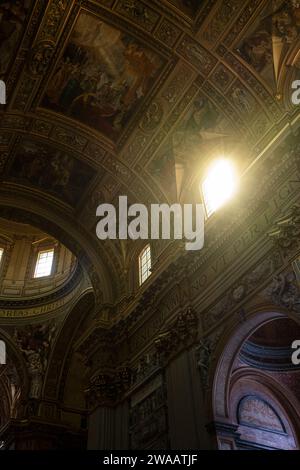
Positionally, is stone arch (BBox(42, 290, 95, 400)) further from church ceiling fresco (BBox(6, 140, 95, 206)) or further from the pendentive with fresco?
church ceiling fresco (BBox(6, 140, 95, 206))

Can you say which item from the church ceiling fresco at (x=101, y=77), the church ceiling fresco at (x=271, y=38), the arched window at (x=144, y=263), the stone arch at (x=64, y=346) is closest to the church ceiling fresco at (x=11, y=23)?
the church ceiling fresco at (x=101, y=77)

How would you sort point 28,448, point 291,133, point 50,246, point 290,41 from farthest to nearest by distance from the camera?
point 50,246
point 28,448
point 290,41
point 291,133

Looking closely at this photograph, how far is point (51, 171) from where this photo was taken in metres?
14.4

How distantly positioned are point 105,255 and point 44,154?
3.69 metres

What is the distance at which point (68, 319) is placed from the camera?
20172 mm

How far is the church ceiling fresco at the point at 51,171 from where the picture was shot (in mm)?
13938

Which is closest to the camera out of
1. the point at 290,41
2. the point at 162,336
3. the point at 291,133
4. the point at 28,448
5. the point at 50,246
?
the point at 291,133

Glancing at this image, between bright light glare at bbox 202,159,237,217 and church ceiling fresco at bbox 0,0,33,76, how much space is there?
559 cm

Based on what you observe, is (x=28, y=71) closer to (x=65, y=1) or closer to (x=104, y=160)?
(x=65, y=1)

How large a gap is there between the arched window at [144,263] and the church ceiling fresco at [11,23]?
21.0 ft

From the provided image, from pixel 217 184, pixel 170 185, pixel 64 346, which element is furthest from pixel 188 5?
pixel 64 346

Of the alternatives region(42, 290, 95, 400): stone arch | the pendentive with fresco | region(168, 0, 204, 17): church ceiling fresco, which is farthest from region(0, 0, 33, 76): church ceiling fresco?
region(42, 290, 95, 400): stone arch

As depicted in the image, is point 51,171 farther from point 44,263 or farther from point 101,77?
point 44,263
